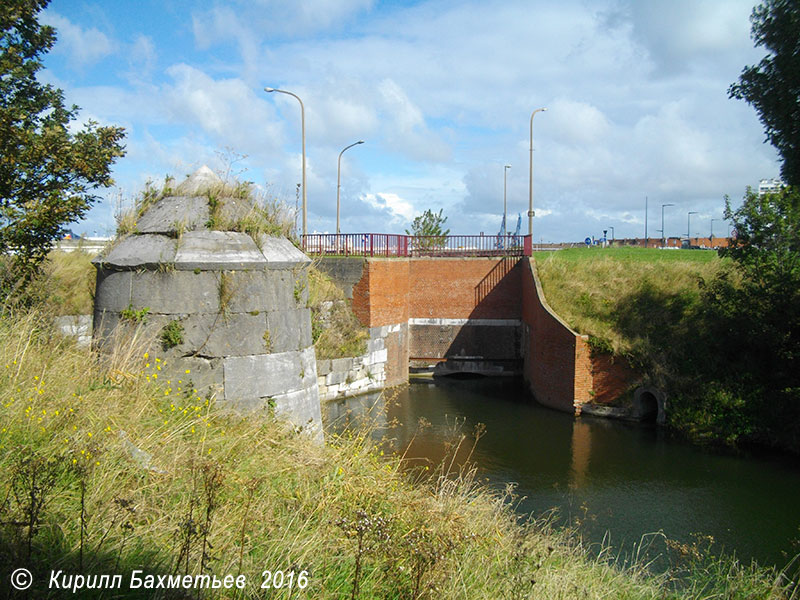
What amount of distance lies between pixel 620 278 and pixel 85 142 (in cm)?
1818

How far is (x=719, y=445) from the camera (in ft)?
52.1

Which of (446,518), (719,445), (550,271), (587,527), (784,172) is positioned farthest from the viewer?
(550,271)

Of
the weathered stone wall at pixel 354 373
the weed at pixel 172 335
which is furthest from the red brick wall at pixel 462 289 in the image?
the weed at pixel 172 335

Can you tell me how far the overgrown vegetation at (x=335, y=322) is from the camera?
68.3 feet

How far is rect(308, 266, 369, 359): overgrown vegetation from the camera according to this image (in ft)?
68.3

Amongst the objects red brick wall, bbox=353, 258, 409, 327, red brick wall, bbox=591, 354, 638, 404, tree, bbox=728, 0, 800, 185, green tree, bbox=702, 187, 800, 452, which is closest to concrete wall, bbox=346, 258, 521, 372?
red brick wall, bbox=353, 258, 409, 327

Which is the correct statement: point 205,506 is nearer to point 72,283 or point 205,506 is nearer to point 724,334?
point 72,283

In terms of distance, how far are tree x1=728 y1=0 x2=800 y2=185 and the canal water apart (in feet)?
20.5

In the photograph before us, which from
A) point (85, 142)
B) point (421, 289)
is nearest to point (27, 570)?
point (85, 142)

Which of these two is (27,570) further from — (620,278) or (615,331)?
(620,278)

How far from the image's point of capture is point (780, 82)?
29.1 feet

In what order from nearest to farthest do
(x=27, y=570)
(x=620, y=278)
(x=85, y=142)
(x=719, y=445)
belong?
(x=27, y=570)
(x=85, y=142)
(x=719, y=445)
(x=620, y=278)

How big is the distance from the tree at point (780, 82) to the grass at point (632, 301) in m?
9.38

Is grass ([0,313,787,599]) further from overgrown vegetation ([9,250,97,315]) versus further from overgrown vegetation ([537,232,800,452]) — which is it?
overgrown vegetation ([537,232,800,452])
